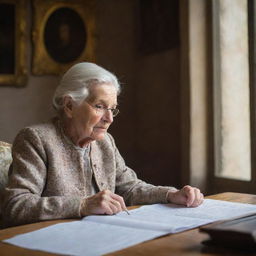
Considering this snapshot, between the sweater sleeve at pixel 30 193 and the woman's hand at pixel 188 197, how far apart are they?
0.44 meters

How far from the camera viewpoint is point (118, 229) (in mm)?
1585

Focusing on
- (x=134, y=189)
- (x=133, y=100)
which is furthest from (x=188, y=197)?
(x=133, y=100)

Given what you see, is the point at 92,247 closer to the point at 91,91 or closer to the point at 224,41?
the point at 91,91

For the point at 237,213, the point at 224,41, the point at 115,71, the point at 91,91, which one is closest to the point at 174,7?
the point at 224,41

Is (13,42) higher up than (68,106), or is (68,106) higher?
(13,42)

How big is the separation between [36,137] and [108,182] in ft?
1.50

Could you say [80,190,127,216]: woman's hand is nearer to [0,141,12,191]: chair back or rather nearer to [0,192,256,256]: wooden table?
[0,192,256,256]: wooden table

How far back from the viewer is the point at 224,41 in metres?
4.68

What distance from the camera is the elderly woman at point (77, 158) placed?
81.7 inches

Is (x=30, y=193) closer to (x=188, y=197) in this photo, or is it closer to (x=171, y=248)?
(x=188, y=197)

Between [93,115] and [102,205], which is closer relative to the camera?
[102,205]

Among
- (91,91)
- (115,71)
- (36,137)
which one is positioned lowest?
(36,137)

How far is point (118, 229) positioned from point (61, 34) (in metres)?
4.10

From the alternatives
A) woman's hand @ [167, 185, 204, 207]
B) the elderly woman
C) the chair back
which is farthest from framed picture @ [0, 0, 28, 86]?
woman's hand @ [167, 185, 204, 207]
